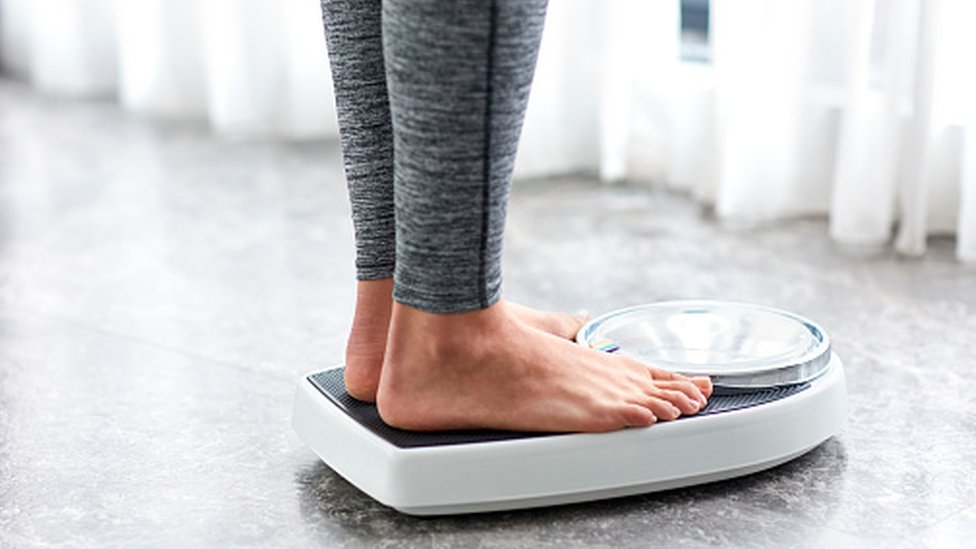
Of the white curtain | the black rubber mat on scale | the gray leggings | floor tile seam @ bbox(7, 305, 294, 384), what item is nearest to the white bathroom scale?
the black rubber mat on scale

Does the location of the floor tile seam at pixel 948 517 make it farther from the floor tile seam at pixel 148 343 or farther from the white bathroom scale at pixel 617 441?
the floor tile seam at pixel 148 343

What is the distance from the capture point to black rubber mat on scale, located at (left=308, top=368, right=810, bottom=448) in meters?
1.15

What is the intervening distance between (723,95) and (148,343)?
852 millimetres

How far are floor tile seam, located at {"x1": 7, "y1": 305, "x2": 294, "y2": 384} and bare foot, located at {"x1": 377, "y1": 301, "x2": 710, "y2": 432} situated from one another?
1.15 ft

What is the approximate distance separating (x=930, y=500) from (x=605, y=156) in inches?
41.6

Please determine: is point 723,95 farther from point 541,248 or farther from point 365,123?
point 365,123

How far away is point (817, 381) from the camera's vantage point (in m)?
1.26

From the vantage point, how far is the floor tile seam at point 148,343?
4.95ft

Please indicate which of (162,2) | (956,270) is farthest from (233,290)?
(162,2)

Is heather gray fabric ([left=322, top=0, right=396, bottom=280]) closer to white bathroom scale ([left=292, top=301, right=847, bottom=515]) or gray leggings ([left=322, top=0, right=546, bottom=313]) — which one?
gray leggings ([left=322, top=0, right=546, bottom=313])

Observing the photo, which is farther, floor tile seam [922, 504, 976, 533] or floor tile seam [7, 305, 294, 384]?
floor tile seam [7, 305, 294, 384]

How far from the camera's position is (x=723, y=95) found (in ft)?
6.54

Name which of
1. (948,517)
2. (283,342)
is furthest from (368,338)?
(948,517)

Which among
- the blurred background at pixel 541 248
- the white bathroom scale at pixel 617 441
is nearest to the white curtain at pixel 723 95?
the blurred background at pixel 541 248
